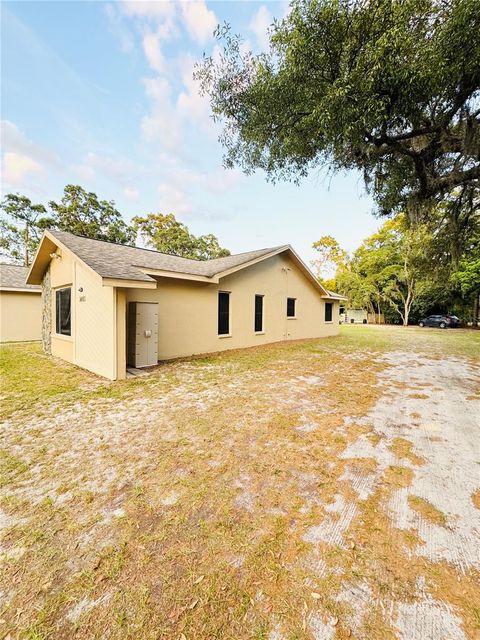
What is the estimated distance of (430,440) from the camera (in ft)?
11.1

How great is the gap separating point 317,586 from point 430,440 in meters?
2.65

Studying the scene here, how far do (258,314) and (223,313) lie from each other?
2080mm

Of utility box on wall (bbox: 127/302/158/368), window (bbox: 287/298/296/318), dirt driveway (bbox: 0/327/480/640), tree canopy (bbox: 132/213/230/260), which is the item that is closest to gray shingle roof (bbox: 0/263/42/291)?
utility box on wall (bbox: 127/302/158/368)

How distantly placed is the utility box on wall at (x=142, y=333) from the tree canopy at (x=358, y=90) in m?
4.81

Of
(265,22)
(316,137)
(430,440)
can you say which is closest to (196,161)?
(265,22)

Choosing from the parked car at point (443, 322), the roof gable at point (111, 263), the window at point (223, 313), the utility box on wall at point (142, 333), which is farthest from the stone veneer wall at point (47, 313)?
the parked car at point (443, 322)

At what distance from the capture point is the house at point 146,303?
19.9 ft

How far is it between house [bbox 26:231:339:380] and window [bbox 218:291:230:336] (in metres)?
0.04

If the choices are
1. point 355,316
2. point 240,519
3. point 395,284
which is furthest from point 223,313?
point 355,316

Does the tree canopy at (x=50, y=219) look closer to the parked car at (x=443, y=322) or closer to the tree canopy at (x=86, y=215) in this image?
the tree canopy at (x=86, y=215)

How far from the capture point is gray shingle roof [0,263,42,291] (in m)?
11.8

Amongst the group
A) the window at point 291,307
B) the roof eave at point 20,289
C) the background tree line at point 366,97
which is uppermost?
the background tree line at point 366,97

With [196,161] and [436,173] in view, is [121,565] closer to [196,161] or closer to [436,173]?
[436,173]

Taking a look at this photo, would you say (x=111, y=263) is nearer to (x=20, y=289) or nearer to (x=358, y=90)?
(x=358, y=90)
